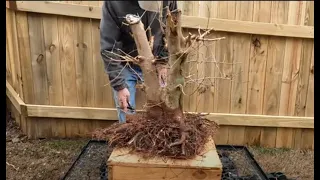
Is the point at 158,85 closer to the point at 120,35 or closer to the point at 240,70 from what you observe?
the point at 120,35

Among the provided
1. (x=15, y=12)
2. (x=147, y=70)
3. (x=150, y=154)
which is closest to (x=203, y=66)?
(x=147, y=70)

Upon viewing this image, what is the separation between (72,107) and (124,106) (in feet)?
3.19

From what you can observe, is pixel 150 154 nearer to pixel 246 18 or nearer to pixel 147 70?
pixel 147 70

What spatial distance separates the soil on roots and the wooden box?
0.13 ft

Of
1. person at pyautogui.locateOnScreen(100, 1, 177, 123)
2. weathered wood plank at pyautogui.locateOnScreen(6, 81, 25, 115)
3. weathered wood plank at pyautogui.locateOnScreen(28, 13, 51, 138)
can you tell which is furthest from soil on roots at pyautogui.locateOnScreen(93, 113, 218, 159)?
weathered wood plank at pyautogui.locateOnScreen(6, 81, 25, 115)

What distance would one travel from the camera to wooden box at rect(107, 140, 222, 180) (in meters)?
1.17

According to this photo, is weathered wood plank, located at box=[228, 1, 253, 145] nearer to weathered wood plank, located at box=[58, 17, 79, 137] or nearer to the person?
the person

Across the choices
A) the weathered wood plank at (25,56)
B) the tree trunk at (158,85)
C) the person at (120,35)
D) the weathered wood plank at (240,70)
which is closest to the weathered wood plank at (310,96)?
the weathered wood plank at (240,70)

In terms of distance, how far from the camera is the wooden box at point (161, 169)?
117cm

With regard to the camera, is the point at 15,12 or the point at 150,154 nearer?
the point at 150,154

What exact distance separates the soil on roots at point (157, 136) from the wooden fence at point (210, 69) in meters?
0.94

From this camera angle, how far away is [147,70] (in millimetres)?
1343

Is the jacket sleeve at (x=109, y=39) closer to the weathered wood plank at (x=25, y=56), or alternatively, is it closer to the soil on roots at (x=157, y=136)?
the soil on roots at (x=157, y=136)

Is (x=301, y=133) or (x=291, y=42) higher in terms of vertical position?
(x=291, y=42)
